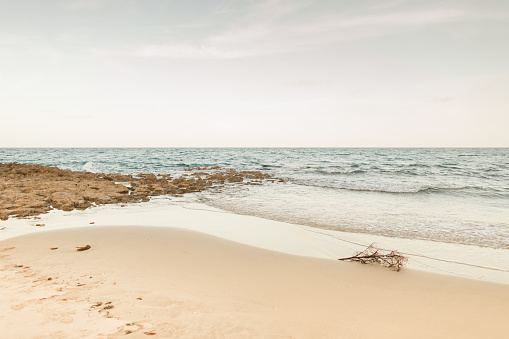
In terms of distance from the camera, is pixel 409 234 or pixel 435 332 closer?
pixel 435 332

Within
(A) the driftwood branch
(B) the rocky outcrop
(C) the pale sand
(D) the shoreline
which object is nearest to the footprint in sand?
(C) the pale sand

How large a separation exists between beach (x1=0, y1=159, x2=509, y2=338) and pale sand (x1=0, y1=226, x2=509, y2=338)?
0.06 feet

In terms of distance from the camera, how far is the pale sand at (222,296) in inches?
114

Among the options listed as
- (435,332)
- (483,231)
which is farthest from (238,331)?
(483,231)

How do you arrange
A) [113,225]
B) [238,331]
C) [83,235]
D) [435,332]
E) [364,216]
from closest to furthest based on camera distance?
1. [238,331]
2. [435,332]
3. [83,235]
4. [113,225]
5. [364,216]

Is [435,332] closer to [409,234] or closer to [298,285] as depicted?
[298,285]

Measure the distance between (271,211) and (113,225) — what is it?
5139 millimetres

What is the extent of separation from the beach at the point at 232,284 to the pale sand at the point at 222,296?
19mm

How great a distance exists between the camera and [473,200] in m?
12.3

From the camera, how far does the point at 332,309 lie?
11.5 ft

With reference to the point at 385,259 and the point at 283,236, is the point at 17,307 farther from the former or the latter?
the point at 385,259

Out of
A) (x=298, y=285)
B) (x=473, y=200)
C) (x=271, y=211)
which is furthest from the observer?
(x=473, y=200)

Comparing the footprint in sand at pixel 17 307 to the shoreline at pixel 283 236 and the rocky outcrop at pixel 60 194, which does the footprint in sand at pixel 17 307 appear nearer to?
the shoreline at pixel 283 236

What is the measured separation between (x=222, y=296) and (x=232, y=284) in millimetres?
439
